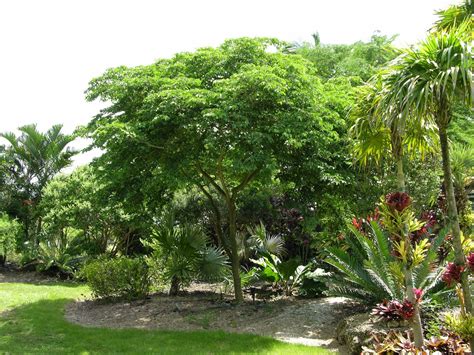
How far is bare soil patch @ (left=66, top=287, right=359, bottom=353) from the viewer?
8.76 meters

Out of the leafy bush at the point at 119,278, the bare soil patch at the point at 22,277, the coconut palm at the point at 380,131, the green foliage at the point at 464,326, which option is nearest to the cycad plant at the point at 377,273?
the coconut palm at the point at 380,131

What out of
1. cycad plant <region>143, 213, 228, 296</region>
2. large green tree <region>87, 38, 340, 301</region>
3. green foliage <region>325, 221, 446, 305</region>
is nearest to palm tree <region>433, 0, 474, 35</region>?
large green tree <region>87, 38, 340, 301</region>

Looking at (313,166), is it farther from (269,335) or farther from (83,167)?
(83,167)

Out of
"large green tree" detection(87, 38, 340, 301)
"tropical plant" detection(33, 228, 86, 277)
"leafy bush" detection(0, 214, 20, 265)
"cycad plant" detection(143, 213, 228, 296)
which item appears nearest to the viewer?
"large green tree" detection(87, 38, 340, 301)

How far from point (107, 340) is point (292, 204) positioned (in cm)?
893

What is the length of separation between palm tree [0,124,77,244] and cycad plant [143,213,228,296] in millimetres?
12197

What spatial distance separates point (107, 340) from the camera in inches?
313

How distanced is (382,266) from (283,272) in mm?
4003

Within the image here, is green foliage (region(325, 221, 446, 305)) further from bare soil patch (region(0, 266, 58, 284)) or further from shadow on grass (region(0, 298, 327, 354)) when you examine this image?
bare soil patch (region(0, 266, 58, 284))

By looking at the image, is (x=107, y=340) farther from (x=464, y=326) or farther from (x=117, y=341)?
(x=464, y=326)

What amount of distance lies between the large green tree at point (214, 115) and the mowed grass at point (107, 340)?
119 inches

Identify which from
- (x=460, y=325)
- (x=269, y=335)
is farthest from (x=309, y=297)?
(x=460, y=325)

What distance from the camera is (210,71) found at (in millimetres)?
9961

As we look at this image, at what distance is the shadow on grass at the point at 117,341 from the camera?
7.27m
